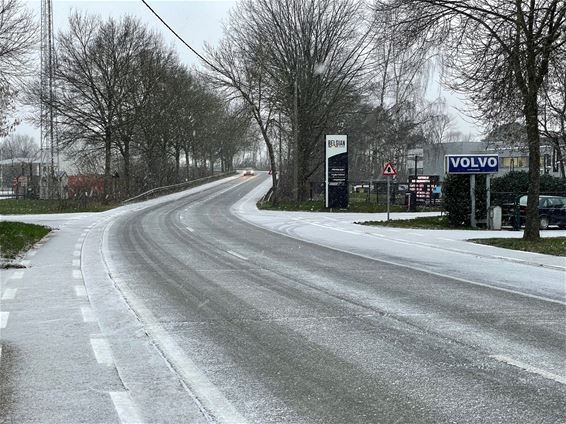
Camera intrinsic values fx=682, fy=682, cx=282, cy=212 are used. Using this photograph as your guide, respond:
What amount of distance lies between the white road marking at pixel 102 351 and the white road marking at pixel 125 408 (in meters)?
0.99

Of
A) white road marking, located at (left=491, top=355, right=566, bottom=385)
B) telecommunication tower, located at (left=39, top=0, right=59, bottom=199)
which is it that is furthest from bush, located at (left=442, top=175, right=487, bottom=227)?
telecommunication tower, located at (left=39, top=0, right=59, bottom=199)

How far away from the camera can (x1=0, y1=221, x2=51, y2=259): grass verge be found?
15845mm

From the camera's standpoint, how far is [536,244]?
18359 mm

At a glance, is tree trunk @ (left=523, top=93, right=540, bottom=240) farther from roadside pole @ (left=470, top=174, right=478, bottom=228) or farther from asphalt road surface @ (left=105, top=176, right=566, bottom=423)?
asphalt road surface @ (left=105, top=176, right=566, bottom=423)

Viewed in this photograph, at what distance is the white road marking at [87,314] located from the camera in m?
8.09

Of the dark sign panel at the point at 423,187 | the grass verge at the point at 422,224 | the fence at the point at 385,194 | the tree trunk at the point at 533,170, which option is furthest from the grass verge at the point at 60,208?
the tree trunk at the point at 533,170

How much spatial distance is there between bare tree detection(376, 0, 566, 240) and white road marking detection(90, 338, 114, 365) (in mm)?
13850

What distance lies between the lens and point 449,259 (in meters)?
15.4

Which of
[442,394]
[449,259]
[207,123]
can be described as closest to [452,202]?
[449,259]

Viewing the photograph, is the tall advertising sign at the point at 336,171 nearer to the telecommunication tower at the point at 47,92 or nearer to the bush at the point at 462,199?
the bush at the point at 462,199

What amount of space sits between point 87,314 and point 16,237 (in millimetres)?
11409

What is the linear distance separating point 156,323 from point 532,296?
18.2 feet

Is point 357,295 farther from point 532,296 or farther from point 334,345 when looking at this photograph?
point 334,345

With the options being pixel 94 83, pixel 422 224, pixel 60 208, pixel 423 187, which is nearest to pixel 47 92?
pixel 94 83
